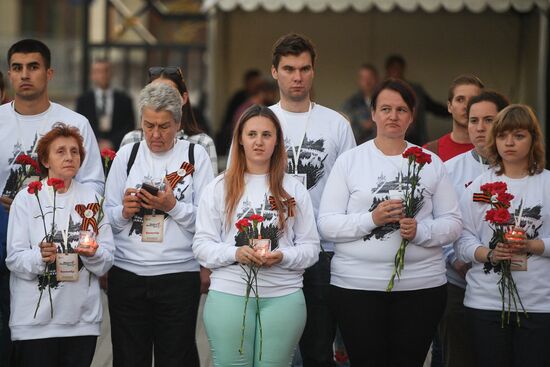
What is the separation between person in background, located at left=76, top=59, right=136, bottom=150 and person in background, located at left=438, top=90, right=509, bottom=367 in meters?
6.70

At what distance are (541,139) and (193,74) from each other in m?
10.9

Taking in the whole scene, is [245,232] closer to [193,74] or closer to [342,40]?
[342,40]

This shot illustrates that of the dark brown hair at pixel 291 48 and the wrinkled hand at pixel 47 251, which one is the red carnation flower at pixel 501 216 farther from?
the wrinkled hand at pixel 47 251

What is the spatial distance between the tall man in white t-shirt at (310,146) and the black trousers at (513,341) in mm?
981

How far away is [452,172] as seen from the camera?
690 centimetres

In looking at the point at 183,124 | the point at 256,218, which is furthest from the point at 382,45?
the point at 256,218

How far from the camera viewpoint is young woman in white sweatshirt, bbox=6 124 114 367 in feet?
20.0

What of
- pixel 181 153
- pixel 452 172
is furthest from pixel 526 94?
pixel 181 153

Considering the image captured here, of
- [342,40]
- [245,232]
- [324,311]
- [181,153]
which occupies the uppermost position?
[342,40]

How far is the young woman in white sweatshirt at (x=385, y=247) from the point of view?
6094 millimetres

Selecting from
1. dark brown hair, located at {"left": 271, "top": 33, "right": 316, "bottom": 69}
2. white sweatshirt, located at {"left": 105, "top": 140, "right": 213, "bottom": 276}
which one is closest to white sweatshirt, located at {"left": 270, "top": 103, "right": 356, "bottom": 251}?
dark brown hair, located at {"left": 271, "top": 33, "right": 316, "bottom": 69}

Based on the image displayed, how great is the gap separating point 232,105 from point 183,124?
667 centimetres

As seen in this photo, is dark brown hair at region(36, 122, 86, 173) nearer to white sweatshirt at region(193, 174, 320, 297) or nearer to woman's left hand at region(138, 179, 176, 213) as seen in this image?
woman's left hand at region(138, 179, 176, 213)

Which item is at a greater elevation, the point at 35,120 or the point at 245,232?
the point at 35,120
